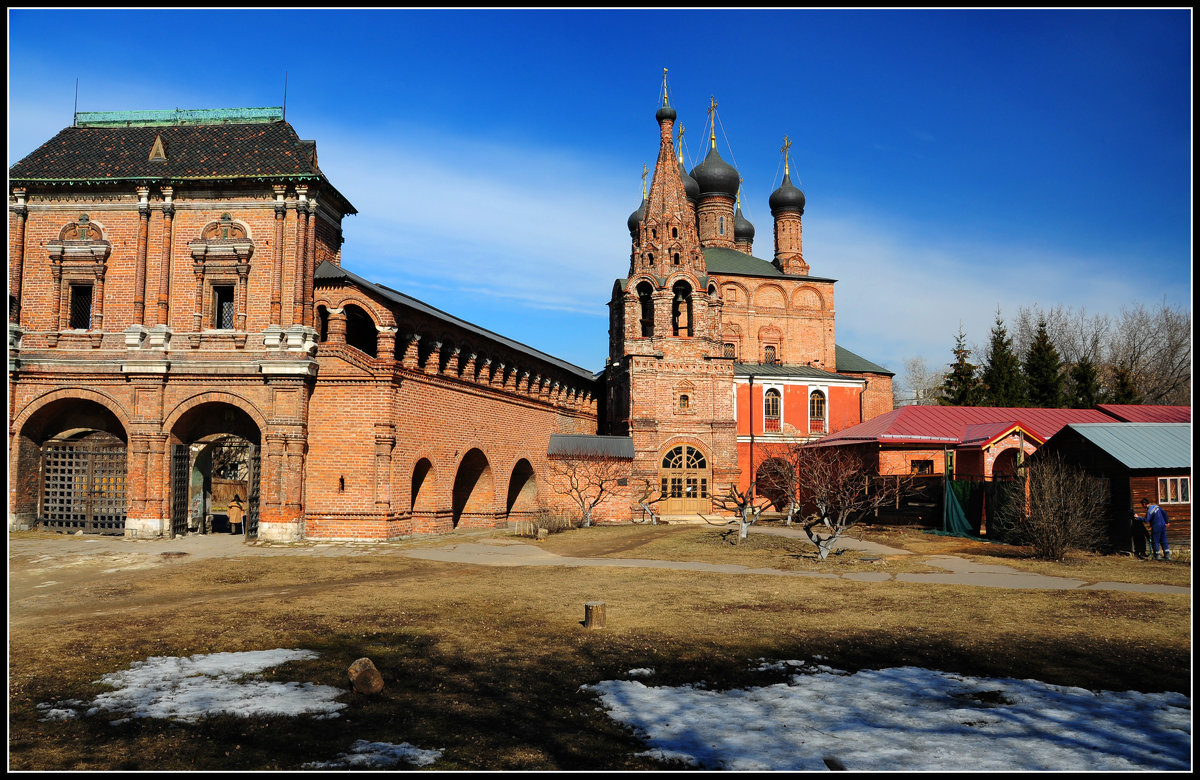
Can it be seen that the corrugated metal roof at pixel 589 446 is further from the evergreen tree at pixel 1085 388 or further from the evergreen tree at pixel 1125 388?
the evergreen tree at pixel 1125 388

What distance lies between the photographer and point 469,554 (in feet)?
59.7

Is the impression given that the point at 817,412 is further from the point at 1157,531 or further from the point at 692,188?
the point at 1157,531

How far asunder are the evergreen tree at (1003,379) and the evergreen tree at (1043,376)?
0.56 m

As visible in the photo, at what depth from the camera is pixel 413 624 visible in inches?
393

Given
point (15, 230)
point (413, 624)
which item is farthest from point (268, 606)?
point (15, 230)

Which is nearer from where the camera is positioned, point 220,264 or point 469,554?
point 469,554

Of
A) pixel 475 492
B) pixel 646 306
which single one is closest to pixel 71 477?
pixel 475 492

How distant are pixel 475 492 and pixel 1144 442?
19524 millimetres

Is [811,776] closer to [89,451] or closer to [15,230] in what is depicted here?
[89,451]

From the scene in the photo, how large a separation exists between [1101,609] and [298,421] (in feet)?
57.2

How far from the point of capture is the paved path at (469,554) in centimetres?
1425

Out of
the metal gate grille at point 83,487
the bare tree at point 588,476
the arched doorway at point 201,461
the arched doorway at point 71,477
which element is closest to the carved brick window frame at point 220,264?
the arched doorway at point 201,461

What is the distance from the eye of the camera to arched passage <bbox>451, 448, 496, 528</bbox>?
85.7ft

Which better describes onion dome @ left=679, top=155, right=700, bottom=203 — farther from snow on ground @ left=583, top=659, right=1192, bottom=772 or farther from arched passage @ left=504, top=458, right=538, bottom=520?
snow on ground @ left=583, top=659, right=1192, bottom=772
